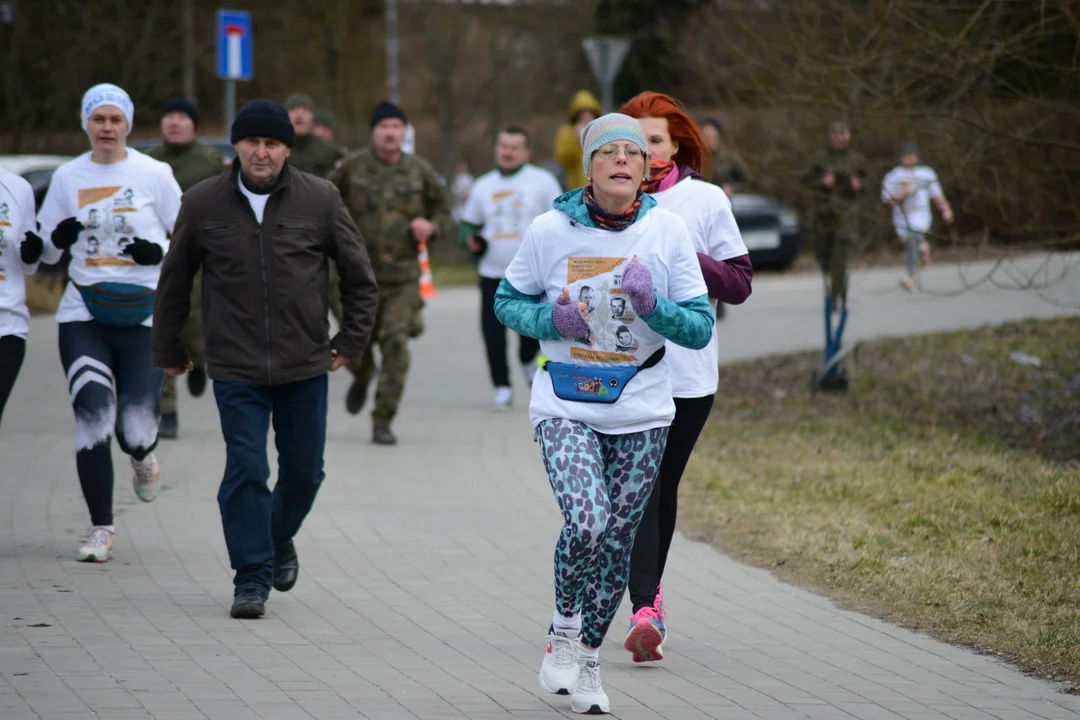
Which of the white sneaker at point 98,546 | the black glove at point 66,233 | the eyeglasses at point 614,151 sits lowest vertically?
the white sneaker at point 98,546

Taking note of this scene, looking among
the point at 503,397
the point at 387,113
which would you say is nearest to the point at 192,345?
the point at 387,113

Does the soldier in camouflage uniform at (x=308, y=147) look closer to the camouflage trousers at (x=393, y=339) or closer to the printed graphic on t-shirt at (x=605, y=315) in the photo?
the camouflage trousers at (x=393, y=339)

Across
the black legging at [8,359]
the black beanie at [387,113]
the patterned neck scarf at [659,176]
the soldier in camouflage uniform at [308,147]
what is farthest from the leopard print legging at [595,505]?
the soldier in camouflage uniform at [308,147]

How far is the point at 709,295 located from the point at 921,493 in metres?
3.52

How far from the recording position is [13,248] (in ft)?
22.8

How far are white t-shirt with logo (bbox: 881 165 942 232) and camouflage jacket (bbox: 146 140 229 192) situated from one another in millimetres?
4615

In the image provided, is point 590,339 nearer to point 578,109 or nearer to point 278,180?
point 278,180

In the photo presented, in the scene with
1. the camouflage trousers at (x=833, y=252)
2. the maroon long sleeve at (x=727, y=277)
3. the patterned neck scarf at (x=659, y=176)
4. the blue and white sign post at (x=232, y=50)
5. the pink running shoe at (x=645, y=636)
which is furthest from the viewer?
the blue and white sign post at (x=232, y=50)

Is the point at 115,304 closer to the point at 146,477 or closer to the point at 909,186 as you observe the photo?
the point at 146,477

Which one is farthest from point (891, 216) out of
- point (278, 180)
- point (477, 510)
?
point (278, 180)

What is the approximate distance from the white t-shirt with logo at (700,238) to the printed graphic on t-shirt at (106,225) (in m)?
2.75

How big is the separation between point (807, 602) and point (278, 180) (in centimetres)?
287

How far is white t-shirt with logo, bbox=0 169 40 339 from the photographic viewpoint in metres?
6.88

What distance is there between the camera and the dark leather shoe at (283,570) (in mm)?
6539
